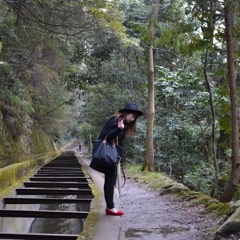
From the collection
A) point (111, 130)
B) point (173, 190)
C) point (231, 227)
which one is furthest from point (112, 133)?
point (173, 190)

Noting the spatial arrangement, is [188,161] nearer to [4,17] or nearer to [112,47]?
[112,47]

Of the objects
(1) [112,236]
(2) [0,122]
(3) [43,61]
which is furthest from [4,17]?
(1) [112,236]

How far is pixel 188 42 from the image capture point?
7.36m

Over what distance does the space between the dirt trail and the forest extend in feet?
3.73

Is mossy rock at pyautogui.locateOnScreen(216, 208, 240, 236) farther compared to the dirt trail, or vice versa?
the dirt trail

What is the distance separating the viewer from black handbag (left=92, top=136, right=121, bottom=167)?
440 cm

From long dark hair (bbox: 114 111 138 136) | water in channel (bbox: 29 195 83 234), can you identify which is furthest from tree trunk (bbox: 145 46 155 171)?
long dark hair (bbox: 114 111 138 136)

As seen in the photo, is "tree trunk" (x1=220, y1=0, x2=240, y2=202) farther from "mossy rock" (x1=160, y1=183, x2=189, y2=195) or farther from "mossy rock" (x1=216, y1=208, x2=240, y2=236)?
"mossy rock" (x1=216, y1=208, x2=240, y2=236)

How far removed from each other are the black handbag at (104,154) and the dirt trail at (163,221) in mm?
950

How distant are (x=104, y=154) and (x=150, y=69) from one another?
9121 mm

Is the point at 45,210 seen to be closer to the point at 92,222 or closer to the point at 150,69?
the point at 92,222

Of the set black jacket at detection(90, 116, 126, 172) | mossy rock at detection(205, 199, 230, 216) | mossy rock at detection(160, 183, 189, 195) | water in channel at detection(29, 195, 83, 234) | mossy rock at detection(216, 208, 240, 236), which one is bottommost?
water in channel at detection(29, 195, 83, 234)

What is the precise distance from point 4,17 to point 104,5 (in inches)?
126

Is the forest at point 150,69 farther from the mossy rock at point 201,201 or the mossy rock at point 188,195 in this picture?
the mossy rock at point 188,195
